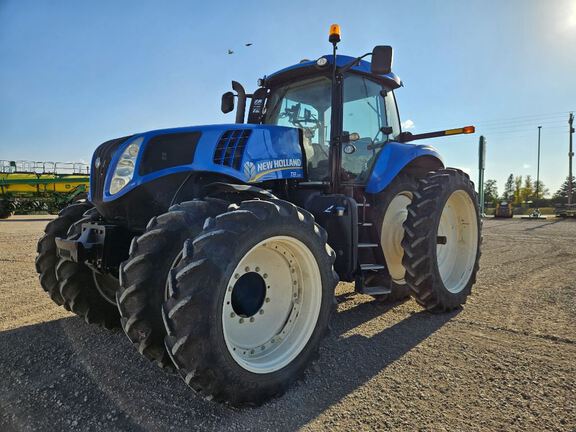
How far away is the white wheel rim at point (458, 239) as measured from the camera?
4.95 meters

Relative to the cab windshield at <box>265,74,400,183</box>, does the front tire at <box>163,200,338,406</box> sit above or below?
below

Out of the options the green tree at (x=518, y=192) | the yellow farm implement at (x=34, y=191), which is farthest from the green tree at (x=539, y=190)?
the yellow farm implement at (x=34, y=191)

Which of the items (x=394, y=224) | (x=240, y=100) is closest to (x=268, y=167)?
(x=240, y=100)

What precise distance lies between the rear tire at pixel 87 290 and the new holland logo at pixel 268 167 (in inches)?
53.9

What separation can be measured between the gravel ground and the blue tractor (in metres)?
0.23

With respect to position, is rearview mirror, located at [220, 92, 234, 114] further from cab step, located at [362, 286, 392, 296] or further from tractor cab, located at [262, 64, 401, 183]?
cab step, located at [362, 286, 392, 296]

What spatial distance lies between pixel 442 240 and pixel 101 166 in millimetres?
3353

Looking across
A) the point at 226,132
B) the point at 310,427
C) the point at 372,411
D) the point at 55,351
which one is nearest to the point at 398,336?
the point at 372,411

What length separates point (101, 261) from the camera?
9.53 feet

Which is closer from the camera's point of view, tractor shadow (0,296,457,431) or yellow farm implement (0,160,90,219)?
tractor shadow (0,296,457,431)

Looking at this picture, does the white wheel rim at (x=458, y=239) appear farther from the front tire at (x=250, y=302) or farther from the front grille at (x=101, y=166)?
the front grille at (x=101, y=166)

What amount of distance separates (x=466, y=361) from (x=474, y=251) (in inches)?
88.1

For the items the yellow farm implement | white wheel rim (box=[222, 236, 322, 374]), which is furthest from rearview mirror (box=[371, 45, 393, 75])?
the yellow farm implement

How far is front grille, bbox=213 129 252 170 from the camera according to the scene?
3285 millimetres
